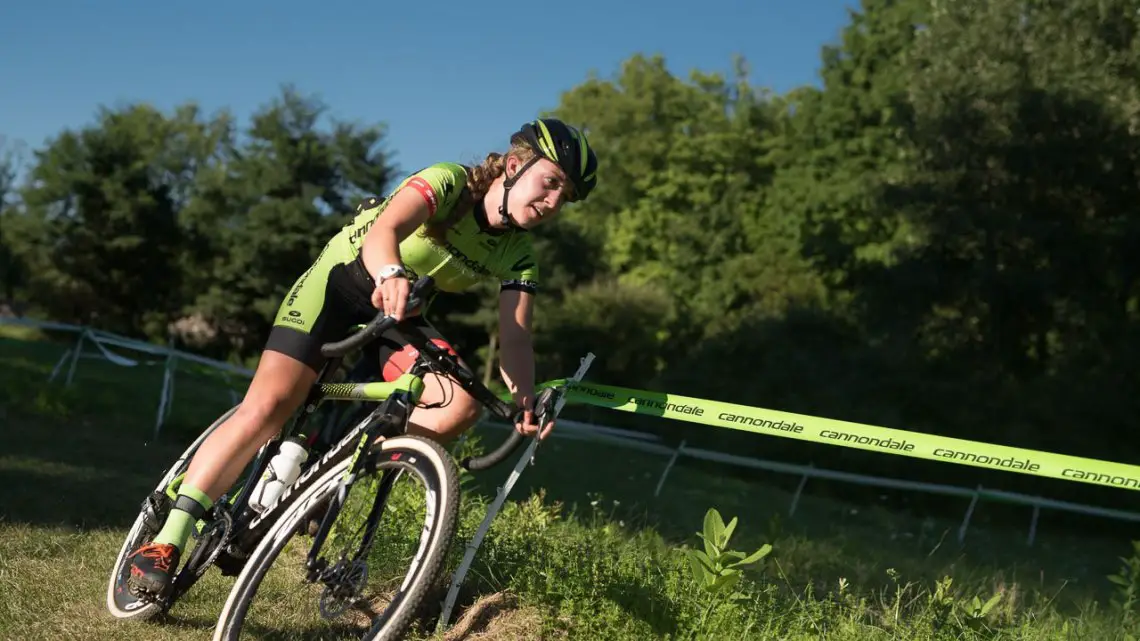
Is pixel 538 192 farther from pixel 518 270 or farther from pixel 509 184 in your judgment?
pixel 518 270

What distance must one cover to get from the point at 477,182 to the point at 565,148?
1.26 feet

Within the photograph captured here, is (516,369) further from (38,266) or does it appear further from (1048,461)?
(38,266)

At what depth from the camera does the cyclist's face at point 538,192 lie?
3.94 metres

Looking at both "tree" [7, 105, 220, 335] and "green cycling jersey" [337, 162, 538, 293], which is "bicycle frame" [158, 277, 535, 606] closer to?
"green cycling jersey" [337, 162, 538, 293]

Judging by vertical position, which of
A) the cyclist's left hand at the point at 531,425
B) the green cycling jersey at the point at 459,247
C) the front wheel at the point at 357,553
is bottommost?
the front wheel at the point at 357,553

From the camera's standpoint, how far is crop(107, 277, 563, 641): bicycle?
324 cm

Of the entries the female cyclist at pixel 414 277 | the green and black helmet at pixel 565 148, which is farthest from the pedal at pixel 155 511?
the green and black helmet at pixel 565 148

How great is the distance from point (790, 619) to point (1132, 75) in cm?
2171

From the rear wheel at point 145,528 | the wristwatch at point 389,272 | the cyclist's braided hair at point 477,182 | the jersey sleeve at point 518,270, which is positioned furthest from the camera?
the jersey sleeve at point 518,270

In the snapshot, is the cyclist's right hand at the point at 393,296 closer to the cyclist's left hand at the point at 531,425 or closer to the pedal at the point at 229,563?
the cyclist's left hand at the point at 531,425

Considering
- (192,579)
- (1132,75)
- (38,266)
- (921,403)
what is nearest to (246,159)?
(38,266)

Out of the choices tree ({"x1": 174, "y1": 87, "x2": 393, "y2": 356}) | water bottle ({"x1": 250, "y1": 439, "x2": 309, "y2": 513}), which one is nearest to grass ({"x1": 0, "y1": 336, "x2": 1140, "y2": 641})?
water bottle ({"x1": 250, "y1": 439, "x2": 309, "y2": 513})

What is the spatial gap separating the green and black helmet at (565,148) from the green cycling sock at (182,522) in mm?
1640

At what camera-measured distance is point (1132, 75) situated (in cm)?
2200
